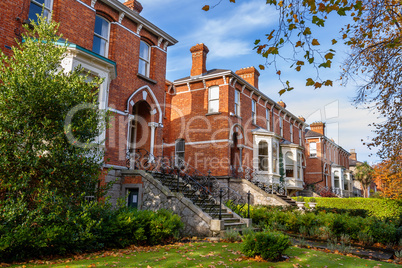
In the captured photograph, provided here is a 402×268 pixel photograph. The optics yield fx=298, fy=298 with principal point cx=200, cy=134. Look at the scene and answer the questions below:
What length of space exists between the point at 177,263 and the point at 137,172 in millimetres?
6581

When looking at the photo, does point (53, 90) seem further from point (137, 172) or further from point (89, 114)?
point (137, 172)

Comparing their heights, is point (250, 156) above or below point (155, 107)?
below

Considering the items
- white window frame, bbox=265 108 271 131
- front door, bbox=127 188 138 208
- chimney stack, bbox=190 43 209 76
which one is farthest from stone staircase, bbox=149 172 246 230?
white window frame, bbox=265 108 271 131

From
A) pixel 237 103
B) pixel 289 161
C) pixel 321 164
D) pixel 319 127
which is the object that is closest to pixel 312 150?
pixel 321 164

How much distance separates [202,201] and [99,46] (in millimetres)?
8586

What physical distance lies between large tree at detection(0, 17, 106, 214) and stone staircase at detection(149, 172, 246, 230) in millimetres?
5006

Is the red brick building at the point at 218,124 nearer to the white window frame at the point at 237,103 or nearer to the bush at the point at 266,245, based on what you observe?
the white window frame at the point at 237,103

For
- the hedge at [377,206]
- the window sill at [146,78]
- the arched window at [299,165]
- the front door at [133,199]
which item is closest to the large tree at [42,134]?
the front door at [133,199]

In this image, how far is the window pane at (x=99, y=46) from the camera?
13.7 metres

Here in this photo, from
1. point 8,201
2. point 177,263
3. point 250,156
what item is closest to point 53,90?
point 8,201

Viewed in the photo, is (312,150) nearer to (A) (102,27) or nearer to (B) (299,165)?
(B) (299,165)

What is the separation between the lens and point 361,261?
→ 26.4ft

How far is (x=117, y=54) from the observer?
14305 mm

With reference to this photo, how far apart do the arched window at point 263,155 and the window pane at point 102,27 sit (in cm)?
1529
